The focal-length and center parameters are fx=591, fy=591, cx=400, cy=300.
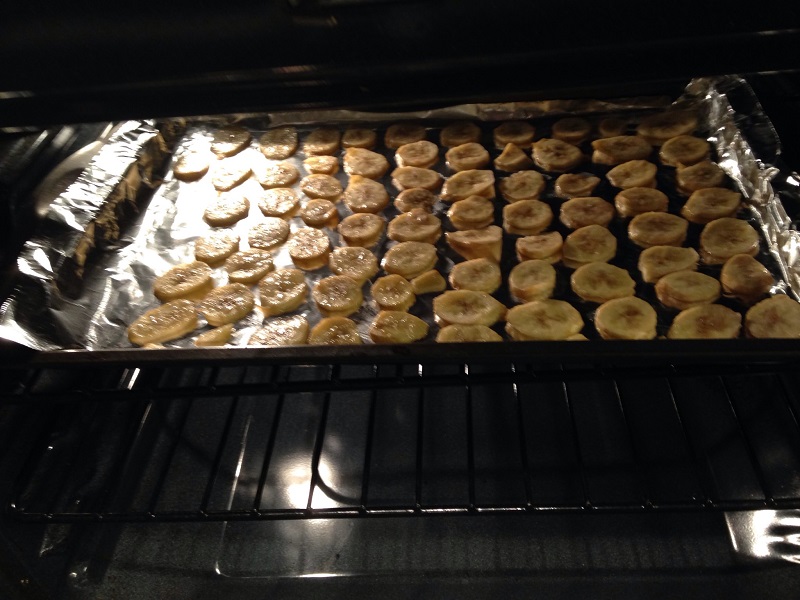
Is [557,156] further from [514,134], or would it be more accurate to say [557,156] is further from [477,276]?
[477,276]

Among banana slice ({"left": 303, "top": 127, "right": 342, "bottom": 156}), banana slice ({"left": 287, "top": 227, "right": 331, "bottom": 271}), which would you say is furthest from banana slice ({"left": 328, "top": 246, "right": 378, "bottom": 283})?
banana slice ({"left": 303, "top": 127, "right": 342, "bottom": 156})

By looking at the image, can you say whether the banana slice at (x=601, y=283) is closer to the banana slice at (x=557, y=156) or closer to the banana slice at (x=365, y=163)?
the banana slice at (x=557, y=156)

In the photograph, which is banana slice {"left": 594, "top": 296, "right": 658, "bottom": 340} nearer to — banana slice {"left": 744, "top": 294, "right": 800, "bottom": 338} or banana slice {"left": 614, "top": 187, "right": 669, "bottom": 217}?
banana slice {"left": 744, "top": 294, "right": 800, "bottom": 338}

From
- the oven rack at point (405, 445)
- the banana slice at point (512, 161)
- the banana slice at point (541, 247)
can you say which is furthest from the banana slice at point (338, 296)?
the banana slice at point (512, 161)

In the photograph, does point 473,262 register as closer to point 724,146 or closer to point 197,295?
point 197,295

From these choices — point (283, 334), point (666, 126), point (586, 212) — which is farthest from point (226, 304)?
point (666, 126)

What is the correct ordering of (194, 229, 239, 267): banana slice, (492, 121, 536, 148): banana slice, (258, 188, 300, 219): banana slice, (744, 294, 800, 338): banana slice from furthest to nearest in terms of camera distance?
1. (492, 121, 536, 148): banana slice
2. (258, 188, 300, 219): banana slice
3. (194, 229, 239, 267): banana slice
4. (744, 294, 800, 338): banana slice
